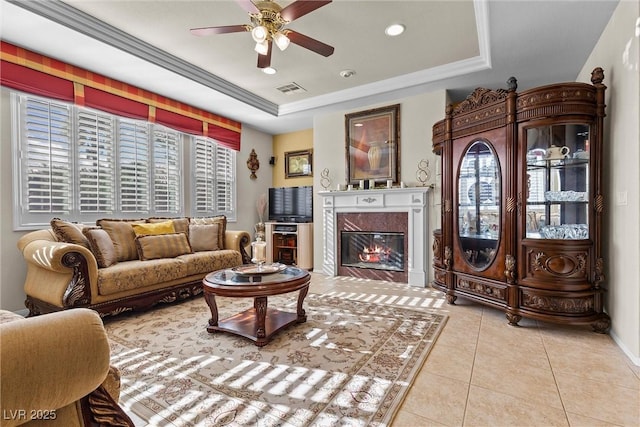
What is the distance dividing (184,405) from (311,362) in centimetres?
78

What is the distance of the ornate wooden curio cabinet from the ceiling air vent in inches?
81.0

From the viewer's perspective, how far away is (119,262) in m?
3.28

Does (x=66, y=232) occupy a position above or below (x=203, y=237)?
above

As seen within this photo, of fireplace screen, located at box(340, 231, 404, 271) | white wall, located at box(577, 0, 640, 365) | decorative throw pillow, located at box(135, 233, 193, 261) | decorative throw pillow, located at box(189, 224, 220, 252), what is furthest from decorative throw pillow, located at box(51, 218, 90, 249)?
white wall, located at box(577, 0, 640, 365)

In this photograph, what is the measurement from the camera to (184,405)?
1602mm

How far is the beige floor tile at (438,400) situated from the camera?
4.94 feet

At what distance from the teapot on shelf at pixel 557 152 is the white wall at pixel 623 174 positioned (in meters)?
0.28

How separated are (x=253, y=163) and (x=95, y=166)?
8.67ft

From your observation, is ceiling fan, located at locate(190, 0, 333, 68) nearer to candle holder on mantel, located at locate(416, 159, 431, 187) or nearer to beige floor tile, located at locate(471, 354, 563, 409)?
candle holder on mantel, located at locate(416, 159, 431, 187)

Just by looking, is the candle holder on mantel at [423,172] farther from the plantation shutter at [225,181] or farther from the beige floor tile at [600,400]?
the plantation shutter at [225,181]

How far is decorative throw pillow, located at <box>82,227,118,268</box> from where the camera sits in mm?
3018

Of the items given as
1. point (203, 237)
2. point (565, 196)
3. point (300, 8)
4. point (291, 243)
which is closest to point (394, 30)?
point (300, 8)

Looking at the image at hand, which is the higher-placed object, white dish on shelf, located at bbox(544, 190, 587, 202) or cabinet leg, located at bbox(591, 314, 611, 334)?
white dish on shelf, located at bbox(544, 190, 587, 202)

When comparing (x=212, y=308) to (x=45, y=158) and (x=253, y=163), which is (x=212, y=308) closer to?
(x=45, y=158)
